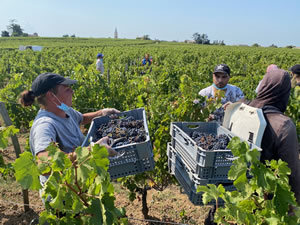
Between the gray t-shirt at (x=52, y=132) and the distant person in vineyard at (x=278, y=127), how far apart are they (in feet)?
5.22

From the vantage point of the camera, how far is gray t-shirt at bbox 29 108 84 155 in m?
1.88

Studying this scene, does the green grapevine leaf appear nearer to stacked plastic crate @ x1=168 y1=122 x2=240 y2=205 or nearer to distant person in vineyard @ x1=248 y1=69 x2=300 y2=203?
stacked plastic crate @ x1=168 y1=122 x2=240 y2=205

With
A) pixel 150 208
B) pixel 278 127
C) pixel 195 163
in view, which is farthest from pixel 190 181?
pixel 150 208

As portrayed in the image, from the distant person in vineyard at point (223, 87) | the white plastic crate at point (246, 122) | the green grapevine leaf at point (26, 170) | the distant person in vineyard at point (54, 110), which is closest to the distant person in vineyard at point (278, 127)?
the white plastic crate at point (246, 122)

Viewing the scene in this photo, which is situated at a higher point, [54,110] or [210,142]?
[54,110]

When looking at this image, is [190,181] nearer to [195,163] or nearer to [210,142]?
[195,163]

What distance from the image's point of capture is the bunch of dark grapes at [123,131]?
2266 mm

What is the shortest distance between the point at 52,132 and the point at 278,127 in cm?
176

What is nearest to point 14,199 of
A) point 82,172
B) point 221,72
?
point 82,172

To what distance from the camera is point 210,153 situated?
1857 millimetres

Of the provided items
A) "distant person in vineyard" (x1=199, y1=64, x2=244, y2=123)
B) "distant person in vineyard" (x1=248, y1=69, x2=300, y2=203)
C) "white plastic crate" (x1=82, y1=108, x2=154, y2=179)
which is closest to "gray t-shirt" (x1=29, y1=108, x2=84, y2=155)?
"white plastic crate" (x1=82, y1=108, x2=154, y2=179)

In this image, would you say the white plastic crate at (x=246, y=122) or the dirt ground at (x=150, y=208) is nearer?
the white plastic crate at (x=246, y=122)

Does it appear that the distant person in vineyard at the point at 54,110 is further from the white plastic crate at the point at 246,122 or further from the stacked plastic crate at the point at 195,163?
the white plastic crate at the point at 246,122

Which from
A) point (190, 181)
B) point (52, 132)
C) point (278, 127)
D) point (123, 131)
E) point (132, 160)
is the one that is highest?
point (278, 127)
